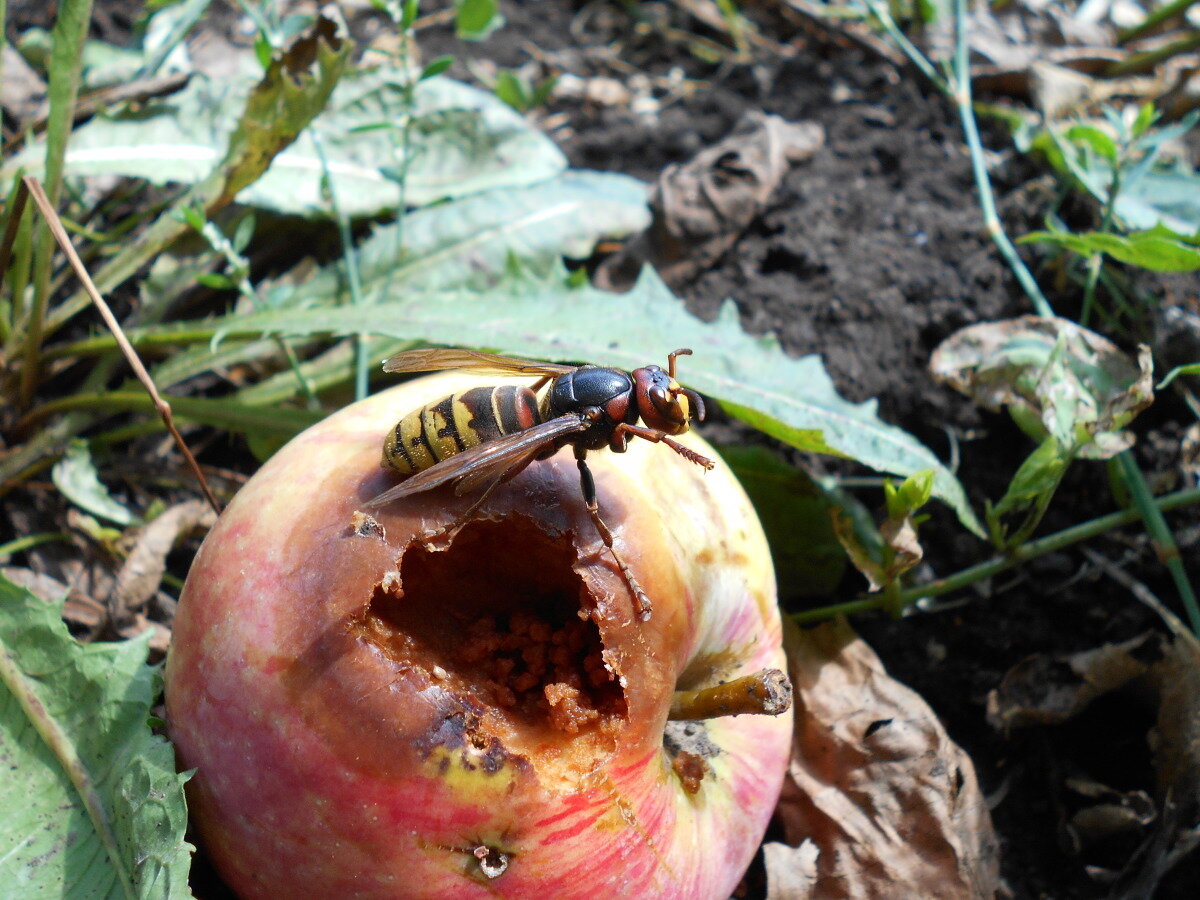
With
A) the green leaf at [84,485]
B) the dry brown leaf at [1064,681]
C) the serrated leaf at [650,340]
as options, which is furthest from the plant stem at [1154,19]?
the green leaf at [84,485]

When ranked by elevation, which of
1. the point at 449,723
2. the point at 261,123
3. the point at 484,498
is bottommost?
the point at 449,723

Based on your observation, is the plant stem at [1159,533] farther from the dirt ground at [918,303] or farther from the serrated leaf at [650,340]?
the serrated leaf at [650,340]

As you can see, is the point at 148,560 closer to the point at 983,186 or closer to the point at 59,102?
the point at 59,102

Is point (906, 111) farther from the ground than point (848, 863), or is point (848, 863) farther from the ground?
point (906, 111)

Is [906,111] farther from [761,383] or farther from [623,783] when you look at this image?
[623,783]

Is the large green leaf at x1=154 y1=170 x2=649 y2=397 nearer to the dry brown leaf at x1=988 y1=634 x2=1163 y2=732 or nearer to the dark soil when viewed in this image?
the dark soil

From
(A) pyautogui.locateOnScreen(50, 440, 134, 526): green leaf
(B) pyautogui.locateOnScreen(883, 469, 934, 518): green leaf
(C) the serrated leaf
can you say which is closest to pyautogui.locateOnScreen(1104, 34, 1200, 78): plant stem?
(C) the serrated leaf

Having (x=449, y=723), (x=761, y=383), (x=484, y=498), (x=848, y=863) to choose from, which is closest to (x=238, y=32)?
(x=761, y=383)

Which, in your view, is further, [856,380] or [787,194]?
[787,194]
